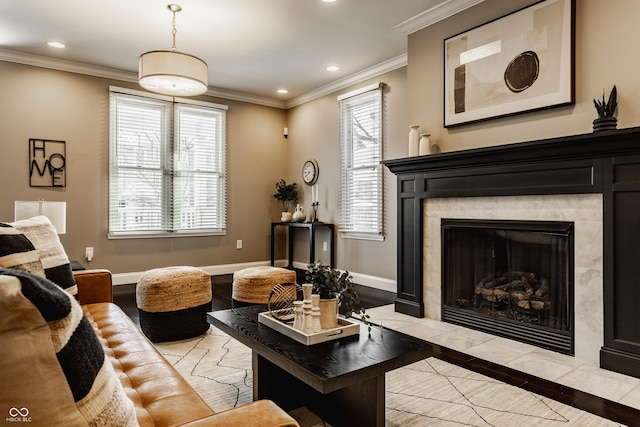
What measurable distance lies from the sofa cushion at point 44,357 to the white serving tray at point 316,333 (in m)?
1.15

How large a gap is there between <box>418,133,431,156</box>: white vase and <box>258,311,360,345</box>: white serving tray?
7.16 feet

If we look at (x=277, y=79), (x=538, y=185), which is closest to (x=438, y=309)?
(x=538, y=185)

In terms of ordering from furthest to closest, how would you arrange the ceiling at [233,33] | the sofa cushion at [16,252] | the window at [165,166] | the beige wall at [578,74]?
1. the window at [165,166]
2. the ceiling at [233,33]
3. the beige wall at [578,74]
4. the sofa cushion at [16,252]

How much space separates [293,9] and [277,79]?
2.02 meters

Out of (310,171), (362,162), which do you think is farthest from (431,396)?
(310,171)

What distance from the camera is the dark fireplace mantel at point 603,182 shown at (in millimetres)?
2443

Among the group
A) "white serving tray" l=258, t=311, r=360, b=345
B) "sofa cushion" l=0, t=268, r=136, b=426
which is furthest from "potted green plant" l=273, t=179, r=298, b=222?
"sofa cushion" l=0, t=268, r=136, b=426

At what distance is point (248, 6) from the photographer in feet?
11.8

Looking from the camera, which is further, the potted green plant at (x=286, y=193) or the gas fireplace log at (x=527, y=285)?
the potted green plant at (x=286, y=193)

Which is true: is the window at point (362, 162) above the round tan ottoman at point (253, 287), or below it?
above

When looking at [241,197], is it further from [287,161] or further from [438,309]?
[438,309]

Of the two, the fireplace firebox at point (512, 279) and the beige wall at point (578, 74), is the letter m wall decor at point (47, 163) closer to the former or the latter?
the beige wall at point (578, 74)

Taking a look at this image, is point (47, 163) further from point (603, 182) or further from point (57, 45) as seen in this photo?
point (603, 182)

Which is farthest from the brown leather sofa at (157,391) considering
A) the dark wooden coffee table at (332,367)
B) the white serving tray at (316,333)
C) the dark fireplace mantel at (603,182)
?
the dark fireplace mantel at (603,182)
